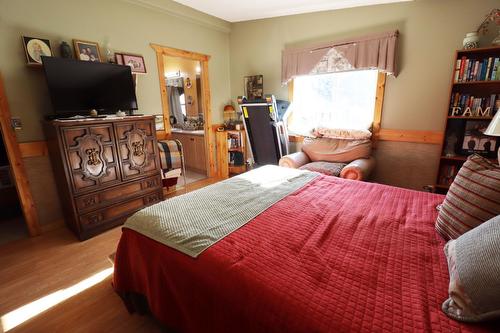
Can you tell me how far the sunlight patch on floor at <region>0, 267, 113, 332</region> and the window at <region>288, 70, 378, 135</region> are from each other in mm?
3188

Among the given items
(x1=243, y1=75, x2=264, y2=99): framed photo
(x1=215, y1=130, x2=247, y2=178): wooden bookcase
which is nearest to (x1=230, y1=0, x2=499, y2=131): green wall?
(x1=243, y1=75, x2=264, y2=99): framed photo

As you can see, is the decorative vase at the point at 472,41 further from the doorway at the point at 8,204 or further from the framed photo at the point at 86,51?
the doorway at the point at 8,204

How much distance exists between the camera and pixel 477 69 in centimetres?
239

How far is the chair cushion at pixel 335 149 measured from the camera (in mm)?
3127

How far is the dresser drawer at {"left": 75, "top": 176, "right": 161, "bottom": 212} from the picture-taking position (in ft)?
7.76

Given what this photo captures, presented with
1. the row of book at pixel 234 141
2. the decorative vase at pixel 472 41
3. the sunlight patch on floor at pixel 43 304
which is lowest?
the sunlight patch on floor at pixel 43 304

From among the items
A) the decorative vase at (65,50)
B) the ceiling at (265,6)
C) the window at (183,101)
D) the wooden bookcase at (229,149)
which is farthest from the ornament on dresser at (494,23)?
the window at (183,101)

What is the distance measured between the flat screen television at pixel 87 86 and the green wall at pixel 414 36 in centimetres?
248

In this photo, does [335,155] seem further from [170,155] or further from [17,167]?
[17,167]

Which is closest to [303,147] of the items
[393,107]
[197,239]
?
[393,107]

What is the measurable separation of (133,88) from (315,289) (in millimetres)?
2873

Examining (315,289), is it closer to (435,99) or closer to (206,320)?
(206,320)

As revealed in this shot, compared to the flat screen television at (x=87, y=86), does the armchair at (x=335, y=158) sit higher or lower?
lower

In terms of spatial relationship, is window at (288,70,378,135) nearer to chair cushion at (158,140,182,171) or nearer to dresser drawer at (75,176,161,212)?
chair cushion at (158,140,182,171)
